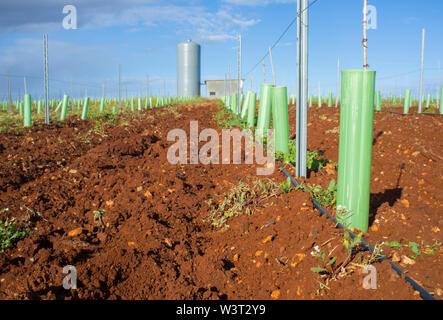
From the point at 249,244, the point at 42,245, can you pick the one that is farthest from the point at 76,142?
the point at 249,244

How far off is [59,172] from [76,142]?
2797 millimetres

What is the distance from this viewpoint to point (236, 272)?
2660 mm

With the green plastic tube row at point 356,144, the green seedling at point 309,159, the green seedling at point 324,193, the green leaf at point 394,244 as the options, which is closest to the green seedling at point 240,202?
the green seedling at point 324,193

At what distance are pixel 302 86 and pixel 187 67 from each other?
4001cm

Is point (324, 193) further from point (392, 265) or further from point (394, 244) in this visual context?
point (392, 265)

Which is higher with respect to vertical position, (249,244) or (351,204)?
(351,204)

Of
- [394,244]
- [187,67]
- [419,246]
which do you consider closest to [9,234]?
[394,244]

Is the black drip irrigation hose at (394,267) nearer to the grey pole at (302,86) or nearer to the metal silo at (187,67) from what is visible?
the grey pole at (302,86)

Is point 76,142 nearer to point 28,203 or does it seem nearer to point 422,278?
point 28,203

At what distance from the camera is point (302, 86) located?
4371 mm

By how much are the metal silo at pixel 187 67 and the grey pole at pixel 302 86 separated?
38757mm

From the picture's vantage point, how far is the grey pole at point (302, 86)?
4.27m

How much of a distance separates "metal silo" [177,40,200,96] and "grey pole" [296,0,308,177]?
38.8 metres

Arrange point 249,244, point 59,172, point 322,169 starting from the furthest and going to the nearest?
point 59,172 → point 322,169 → point 249,244
